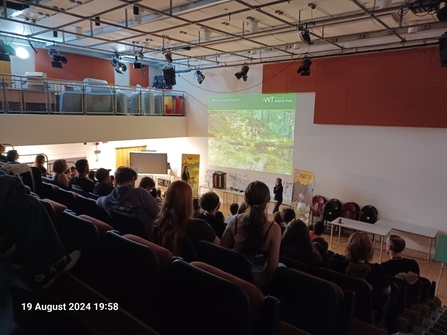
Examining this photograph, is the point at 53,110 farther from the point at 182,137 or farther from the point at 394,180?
the point at 394,180

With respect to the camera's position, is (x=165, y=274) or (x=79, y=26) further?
(x=79, y=26)

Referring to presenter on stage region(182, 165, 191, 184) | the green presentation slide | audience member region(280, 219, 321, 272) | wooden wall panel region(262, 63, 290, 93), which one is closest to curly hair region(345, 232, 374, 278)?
audience member region(280, 219, 321, 272)

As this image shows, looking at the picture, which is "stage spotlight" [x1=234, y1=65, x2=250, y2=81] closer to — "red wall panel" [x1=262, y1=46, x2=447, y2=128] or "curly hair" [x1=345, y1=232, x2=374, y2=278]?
"red wall panel" [x1=262, y1=46, x2=447, y2=128]

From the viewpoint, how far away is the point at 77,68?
9469 millimetres

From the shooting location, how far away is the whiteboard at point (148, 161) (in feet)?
32.9

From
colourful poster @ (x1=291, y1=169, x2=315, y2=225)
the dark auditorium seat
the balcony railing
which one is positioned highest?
the balcony railing

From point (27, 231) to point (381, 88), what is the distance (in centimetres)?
728

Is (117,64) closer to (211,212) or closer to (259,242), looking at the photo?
(211,212)

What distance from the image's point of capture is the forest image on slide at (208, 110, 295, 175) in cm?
860

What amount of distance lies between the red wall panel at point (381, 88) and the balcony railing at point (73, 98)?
14.1 ft

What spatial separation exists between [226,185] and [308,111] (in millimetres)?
3505

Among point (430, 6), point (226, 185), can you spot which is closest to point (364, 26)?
point (430, 6)

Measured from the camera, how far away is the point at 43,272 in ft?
6.19

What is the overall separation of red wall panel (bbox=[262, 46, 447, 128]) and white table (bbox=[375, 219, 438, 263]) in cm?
218
